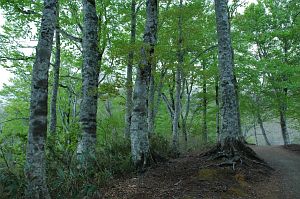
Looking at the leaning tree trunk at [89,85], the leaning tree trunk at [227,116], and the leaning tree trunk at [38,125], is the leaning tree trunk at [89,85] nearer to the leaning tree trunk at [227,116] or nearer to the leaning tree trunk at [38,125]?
the leaning tree trunk at [38,125]

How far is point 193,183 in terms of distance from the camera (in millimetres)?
7141

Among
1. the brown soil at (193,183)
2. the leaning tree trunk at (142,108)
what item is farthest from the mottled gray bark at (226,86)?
the leaning tree trunk at (142,108)

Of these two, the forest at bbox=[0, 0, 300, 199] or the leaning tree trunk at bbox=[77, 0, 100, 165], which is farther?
the leaning tree trunk at bbox=[77, 0, 100, 165]

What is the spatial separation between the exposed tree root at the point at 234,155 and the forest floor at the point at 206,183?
0.72 ft

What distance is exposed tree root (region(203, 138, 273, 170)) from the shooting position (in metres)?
8.71

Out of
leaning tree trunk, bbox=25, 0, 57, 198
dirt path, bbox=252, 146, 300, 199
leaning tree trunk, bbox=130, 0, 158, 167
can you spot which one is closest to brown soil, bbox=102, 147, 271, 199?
dirt path, bbox=252, 146, 300, 199

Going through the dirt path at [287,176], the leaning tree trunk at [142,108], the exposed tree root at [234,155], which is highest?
the leaning tree trunk at [142,108]

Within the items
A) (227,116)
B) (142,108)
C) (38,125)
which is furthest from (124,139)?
(38,125)

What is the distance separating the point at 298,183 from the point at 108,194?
17.3ft

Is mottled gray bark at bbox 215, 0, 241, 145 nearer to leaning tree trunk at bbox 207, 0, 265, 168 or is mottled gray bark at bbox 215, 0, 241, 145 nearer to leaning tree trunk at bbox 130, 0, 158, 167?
leaning tree trunk at bbox 207, 0, 265, 168

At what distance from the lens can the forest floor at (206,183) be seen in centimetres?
655

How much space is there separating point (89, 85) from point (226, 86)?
186 inches

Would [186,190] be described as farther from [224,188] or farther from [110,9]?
→ [110,9]

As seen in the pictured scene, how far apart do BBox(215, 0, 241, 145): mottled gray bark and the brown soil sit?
1237 millimetres
